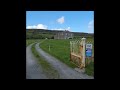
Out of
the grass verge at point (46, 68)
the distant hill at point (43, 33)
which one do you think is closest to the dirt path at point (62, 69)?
the grass verge at point (46, 68)

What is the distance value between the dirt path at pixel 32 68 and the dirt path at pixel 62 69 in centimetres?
25

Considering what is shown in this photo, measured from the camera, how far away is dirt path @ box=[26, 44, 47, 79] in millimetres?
4582

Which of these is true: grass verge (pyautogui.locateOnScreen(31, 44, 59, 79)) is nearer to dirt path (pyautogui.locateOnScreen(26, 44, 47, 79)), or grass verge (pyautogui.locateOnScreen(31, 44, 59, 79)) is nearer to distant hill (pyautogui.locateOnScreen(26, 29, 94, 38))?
dirt path (pyautogui.locateOnScreen(26, 44, 47, 79))

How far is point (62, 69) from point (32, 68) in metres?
0.54

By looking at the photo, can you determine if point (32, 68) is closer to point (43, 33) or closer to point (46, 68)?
point (46, 68)

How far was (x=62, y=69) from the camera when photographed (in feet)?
15.6

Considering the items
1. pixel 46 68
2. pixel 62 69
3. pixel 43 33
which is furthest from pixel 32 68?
pixel 43 33

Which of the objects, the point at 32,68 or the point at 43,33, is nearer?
the point at 32,68

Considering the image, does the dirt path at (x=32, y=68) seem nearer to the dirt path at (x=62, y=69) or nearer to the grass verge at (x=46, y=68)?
the grass verge at (x=46, y=68)

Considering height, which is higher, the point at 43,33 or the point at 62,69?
the point at 43,33
